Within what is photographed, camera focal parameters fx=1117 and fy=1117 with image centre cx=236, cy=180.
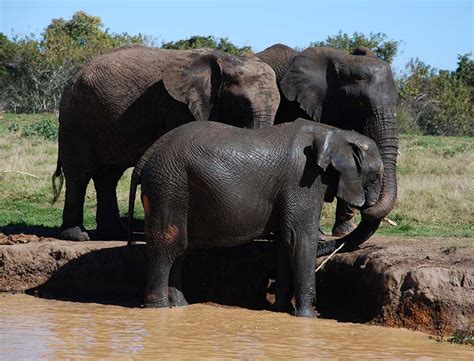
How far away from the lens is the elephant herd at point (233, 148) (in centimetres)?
1009

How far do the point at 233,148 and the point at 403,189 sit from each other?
278 inches

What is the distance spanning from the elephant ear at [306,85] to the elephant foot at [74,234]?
2791 mm

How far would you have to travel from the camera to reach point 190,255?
1121 cm

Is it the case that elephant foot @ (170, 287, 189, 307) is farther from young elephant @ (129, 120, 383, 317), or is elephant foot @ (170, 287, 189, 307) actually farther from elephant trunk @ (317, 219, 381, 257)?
elephant trunk @ (317, 219, 381, 257)

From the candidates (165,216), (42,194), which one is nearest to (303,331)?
(165,216)

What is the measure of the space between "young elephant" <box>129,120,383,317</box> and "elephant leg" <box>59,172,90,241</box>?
276 centimetres

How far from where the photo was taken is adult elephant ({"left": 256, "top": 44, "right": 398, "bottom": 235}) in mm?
11758

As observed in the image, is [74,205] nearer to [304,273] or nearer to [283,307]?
[283,307]

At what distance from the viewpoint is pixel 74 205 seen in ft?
42.9

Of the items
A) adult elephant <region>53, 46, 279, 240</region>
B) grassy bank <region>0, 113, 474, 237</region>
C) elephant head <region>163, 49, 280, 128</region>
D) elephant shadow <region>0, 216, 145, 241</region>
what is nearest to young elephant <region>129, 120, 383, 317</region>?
elephant head <region>163, 49, 280, 128</region>

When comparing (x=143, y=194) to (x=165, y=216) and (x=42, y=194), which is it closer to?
(x=165, y=216)

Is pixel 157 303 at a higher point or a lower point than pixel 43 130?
lower

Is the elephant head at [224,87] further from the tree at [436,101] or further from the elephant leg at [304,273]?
the tree at [436,101]

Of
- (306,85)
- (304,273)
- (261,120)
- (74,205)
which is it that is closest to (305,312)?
(304,273)
